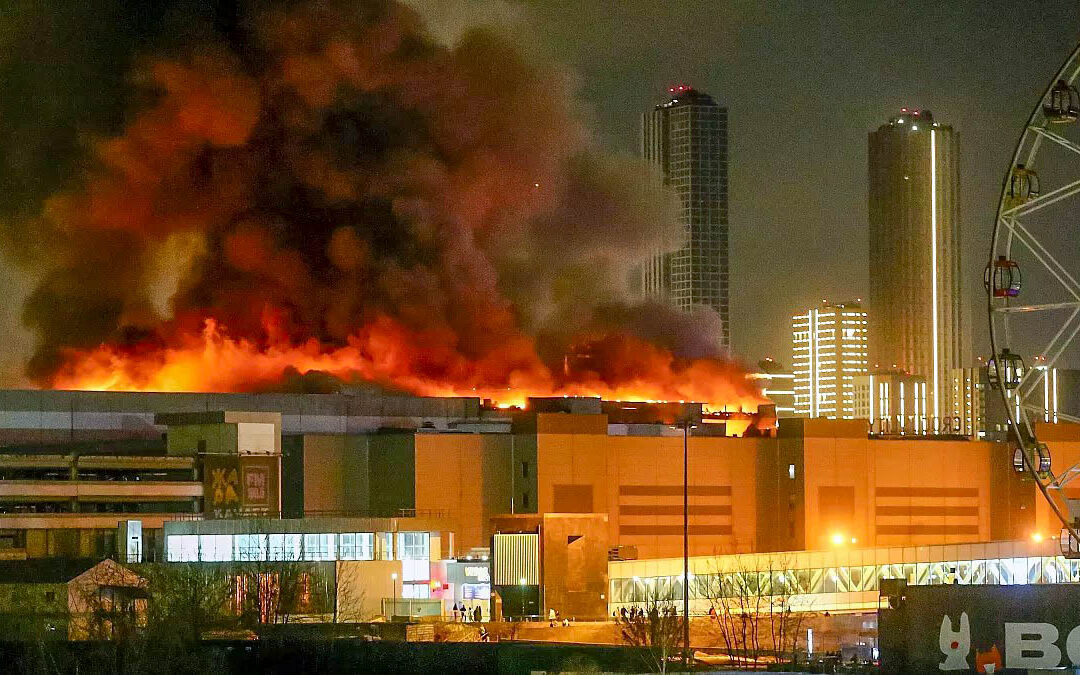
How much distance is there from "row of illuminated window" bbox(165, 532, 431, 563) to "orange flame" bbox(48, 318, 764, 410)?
24.4 m

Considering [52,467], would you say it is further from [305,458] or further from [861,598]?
[861,598]

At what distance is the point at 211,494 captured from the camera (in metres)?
91.6

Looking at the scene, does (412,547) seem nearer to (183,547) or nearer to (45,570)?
(183,547)

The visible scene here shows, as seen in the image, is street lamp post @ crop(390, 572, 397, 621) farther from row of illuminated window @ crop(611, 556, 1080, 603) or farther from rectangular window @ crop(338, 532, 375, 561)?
row of illuminated window @ crop(611, 556, 1080, 603)

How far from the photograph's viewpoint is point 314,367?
110062mm

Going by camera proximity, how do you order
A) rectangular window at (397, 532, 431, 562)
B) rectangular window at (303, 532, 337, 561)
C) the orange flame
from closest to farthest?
1. rectangular window at (303, 532, 337, 561)
2. rectangular window at (397, 532, 431, 562)
3. the orange flame

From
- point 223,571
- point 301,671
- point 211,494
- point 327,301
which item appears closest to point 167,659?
point 301,671

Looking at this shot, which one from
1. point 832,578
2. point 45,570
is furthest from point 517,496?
point 45,570

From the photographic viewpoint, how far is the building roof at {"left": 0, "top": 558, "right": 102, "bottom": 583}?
227 feet

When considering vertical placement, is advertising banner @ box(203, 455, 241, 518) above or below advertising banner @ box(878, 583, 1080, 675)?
above

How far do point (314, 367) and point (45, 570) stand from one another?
1549 inches

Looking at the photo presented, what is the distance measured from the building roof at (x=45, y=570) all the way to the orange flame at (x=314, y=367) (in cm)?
3346

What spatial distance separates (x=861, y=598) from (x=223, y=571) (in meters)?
26.3

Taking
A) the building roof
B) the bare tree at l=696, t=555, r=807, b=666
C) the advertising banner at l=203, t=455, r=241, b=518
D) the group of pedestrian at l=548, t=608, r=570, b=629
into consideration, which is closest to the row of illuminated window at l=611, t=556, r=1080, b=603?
the bare tree at l=696, t=555, r=807, b=666
